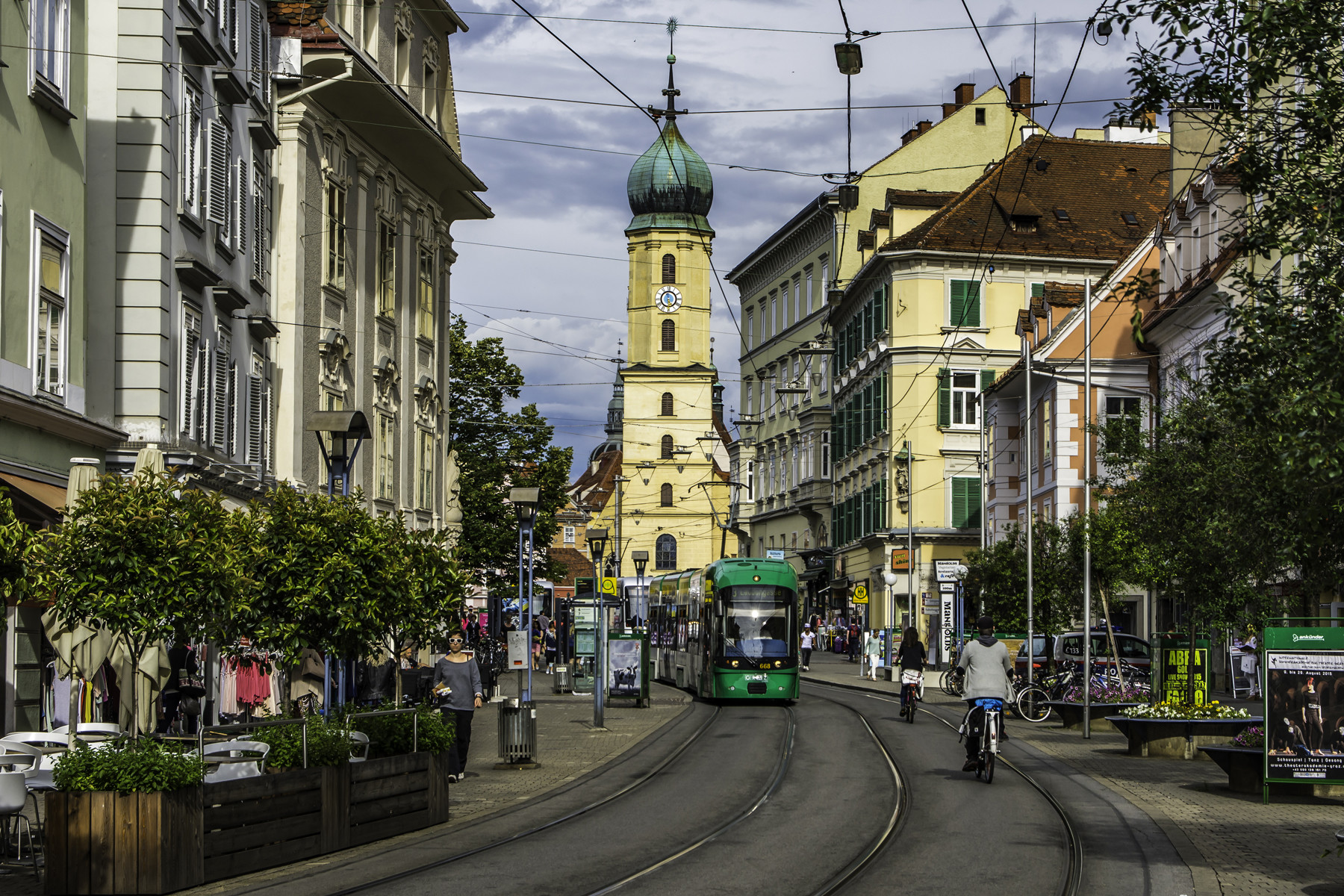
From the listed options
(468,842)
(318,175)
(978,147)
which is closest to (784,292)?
(978,147)

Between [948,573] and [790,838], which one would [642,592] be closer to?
[948,573]

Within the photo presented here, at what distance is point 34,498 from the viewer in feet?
60.6

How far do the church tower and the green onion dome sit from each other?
8 cm

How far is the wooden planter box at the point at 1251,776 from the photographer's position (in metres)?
17.5

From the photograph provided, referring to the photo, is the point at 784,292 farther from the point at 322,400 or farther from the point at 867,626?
the point at 322,400

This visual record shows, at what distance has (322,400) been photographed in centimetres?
3428

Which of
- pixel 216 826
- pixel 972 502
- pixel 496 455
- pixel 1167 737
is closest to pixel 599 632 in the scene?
pixel 1167 737

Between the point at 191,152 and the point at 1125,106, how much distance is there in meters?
15.8

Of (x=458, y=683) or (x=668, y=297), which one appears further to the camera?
(x=668, y=297)

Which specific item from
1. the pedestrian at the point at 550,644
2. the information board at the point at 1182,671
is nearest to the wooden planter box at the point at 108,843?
the information board at the point at 1182,671

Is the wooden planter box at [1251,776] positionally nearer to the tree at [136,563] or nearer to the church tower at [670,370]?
the tree at [136,563]

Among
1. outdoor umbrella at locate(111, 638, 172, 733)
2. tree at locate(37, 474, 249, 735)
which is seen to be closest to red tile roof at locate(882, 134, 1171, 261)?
outdoor umbrella at locate(111, 638, 172, 733)

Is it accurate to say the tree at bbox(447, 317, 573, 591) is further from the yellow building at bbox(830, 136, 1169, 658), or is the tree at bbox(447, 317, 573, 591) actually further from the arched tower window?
the arched tower window

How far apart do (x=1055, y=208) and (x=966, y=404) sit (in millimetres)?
7866
